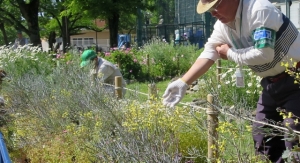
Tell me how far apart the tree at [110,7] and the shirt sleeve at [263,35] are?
68.6 ft

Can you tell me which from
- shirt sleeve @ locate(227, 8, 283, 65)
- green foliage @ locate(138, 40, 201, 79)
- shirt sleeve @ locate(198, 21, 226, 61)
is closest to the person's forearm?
shirt sleeve @ locate(198, 21, 226, 61)

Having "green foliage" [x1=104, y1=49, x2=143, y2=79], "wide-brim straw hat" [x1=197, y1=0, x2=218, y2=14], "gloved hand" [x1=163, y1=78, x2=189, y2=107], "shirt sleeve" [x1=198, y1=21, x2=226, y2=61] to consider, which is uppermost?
"wide-brim straw hat" [x1=197, y1=0, x2=218, y2=14]

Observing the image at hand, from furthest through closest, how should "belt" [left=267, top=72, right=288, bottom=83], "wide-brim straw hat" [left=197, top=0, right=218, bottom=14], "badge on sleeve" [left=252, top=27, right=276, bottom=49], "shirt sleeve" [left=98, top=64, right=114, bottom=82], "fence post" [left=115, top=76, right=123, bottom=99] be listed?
"shirt sleeve" [left=98, top=64, right=114, bottom=82]
"fence post" [left=115, top=76, right=123, bottom=99]
"belt" [left=267, top=72, right=288, bottom=83]
"wide-brim straw hat" [left=197, top=0, right=218, bottom=14]
"badge on sleeve" [left=252, top=27, right=276, bottom=49]

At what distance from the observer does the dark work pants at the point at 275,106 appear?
9.18 feet

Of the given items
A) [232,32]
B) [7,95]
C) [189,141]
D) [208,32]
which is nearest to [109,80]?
[7,95]

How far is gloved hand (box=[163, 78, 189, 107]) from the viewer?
10.0 ft

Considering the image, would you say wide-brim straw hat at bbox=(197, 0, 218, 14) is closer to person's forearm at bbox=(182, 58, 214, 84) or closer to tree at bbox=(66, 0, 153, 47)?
person's forearm at bbox=(182, 58, 214, 84)

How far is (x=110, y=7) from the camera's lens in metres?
23.3

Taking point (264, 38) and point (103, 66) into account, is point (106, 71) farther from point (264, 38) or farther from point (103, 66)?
point (264, 38)

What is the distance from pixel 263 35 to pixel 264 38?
19 mm

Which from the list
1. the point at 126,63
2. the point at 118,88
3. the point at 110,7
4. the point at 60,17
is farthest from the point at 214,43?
the point at 60,17

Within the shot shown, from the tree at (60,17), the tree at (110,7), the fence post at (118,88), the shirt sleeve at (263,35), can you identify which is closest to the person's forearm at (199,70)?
the shirt sleeve at (263,35)

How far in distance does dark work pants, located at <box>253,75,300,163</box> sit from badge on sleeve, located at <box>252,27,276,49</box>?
0.32 m

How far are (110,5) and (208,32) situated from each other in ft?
17.9
